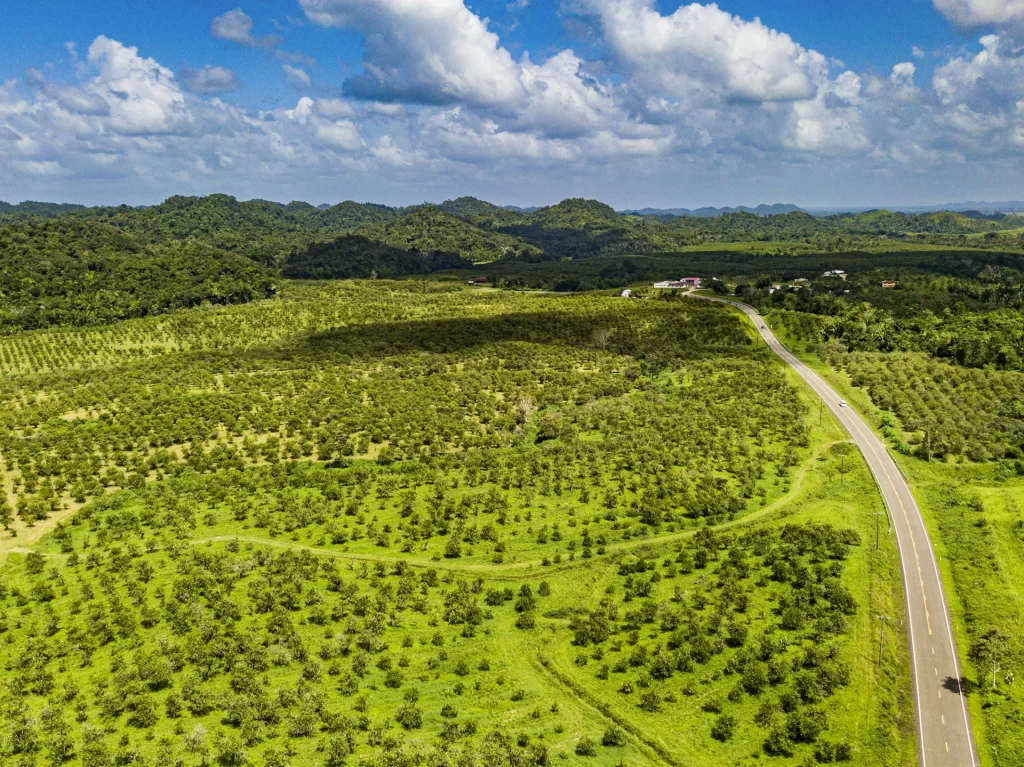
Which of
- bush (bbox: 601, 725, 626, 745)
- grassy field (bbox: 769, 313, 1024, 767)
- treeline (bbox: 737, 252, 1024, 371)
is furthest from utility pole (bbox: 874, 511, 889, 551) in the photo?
treeline (bbox: 737, 252, 1024, 371)

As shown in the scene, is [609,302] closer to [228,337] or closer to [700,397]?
[700,397]

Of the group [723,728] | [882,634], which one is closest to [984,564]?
[882,634]

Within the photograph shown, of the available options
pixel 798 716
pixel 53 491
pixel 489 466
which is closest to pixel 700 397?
pixel 489 466

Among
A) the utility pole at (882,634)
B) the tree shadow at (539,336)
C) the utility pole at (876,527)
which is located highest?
the tree shadow at (539,336)

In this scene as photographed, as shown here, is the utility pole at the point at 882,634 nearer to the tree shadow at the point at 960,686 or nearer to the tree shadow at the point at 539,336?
the tree shadow at the point at 960,686

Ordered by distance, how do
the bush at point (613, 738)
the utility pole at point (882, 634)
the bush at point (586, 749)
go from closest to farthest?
the bush at point (586, 749)
the bush at point (613, 738)
the utility pole at point (882, 634)

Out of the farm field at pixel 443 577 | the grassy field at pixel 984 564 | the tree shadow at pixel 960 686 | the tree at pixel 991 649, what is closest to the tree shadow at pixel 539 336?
the farm field at pixel 443 577
